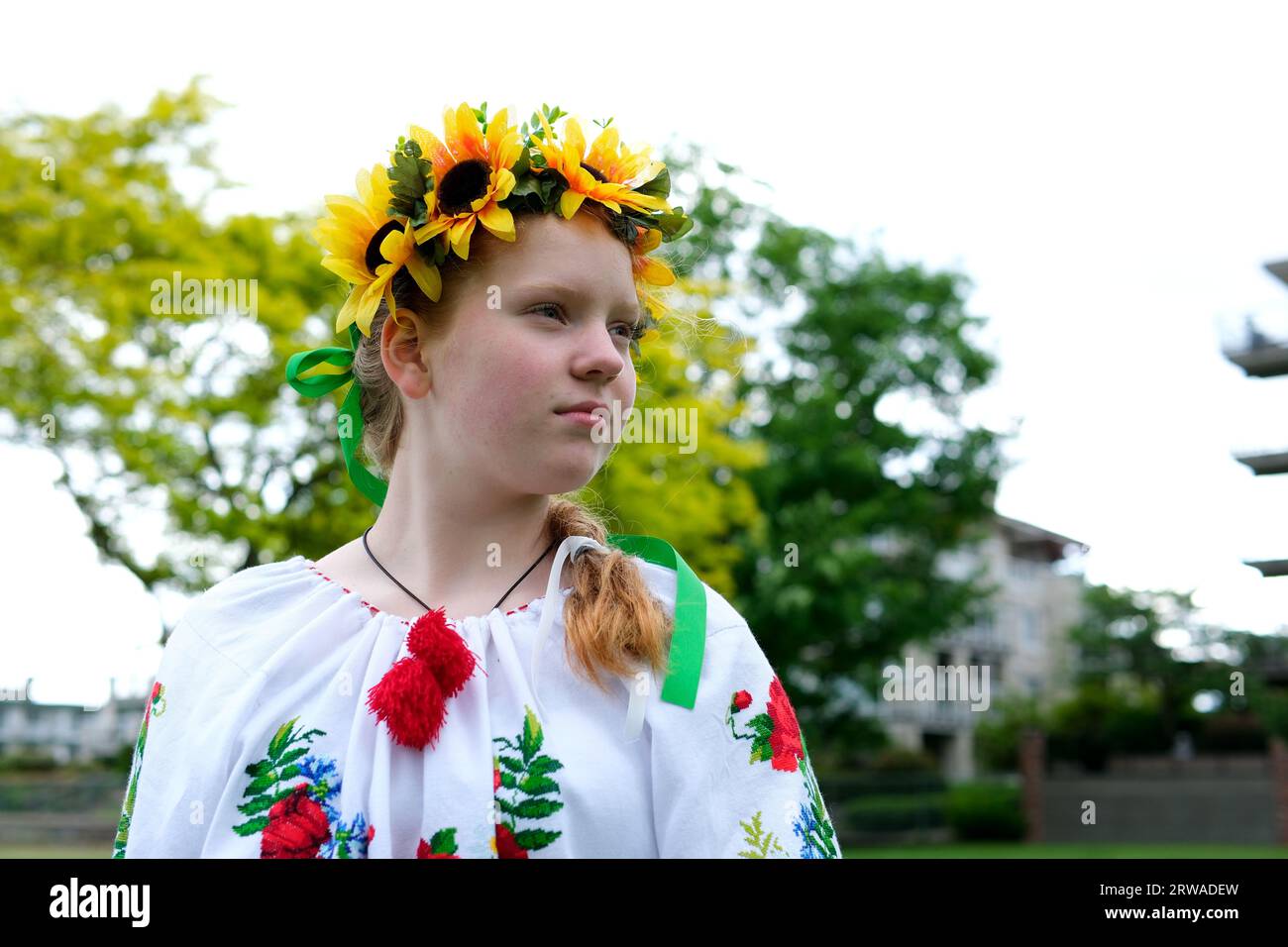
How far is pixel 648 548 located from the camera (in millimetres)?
2184

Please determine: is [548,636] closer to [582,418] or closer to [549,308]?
[582,418]

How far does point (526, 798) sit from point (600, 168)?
3.42ft

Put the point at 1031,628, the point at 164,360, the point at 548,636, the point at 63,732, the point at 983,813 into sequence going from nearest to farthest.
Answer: the point at 548,636, the point at 164,360, the point at 63,732, the point at 983,813, the point at 1031,628

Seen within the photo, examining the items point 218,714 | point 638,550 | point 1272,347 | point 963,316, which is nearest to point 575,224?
point 638,550

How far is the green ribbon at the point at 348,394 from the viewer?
2.40 meters

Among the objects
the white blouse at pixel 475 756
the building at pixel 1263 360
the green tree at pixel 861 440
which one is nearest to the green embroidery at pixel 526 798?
the white blouse at pixel 475 756

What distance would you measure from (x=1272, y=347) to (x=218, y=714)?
506 inches

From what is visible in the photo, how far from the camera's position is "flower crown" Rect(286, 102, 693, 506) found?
2043 mm

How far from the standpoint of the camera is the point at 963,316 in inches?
1128

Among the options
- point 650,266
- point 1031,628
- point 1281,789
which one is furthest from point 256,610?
point 1031,628

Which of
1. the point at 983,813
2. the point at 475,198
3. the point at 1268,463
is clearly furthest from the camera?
the point at 983,813

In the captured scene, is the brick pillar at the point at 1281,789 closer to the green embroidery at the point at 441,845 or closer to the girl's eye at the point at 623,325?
the girl's eye at the point at 623,325
